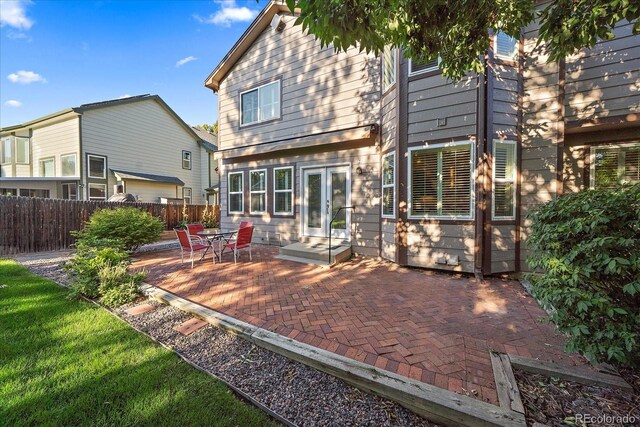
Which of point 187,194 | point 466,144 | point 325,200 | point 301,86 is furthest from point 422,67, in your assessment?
point 187,194

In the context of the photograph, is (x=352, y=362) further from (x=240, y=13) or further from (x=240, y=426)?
(x=240, y=13)

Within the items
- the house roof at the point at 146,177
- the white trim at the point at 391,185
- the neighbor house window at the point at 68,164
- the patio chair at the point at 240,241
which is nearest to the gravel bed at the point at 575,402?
the white trim at the point at 391,185

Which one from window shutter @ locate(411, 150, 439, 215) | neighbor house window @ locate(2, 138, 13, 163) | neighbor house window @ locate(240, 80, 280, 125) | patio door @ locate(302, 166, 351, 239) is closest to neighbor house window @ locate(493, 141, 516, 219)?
window shutter @ locate(411, 150, 439, 215)

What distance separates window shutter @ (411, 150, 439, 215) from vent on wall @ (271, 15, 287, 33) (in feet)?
21.9

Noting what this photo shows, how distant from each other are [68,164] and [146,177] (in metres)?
3.85

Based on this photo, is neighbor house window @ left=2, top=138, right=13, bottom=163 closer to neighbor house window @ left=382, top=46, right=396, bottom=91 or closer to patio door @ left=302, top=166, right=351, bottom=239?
patio door @ left=302, top=166, right=351, bottom=239

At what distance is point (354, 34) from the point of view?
2.74m

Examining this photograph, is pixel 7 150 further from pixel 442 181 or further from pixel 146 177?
pixel 442 181

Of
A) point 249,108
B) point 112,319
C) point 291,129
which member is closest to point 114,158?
point 249,108

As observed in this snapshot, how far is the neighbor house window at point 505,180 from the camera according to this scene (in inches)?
219

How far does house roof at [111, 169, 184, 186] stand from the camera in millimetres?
15742

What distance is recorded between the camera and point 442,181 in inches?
231

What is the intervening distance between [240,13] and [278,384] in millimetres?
12043

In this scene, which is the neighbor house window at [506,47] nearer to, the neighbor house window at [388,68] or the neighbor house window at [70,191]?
the neighbor house window at [388,68]
